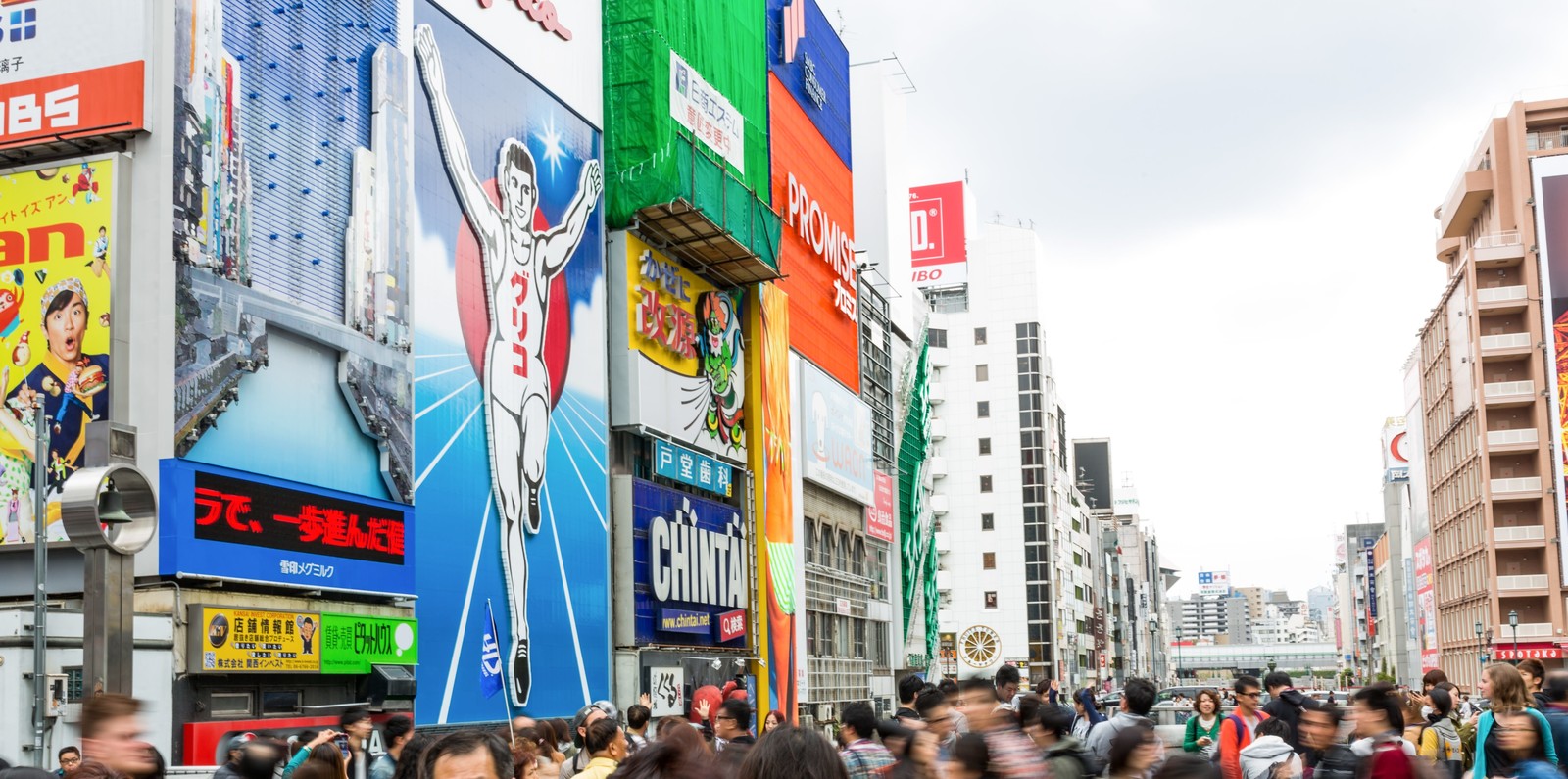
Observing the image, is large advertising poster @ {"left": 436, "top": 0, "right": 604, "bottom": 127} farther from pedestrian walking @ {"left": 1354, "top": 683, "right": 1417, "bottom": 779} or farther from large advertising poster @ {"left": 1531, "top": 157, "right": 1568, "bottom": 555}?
large advertising poster @ {"left": 1531, "top": 157, "right": 1568, "bottom": 555}

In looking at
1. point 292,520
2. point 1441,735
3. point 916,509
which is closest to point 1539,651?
point 916,509

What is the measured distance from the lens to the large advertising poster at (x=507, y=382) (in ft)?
95.3

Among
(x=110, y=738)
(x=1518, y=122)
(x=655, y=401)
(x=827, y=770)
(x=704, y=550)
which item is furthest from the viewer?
(x=1518, y=122)

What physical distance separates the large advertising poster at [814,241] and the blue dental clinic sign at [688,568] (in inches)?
342

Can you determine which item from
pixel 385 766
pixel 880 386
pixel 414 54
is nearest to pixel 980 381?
pixel 880 386

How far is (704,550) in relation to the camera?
41344mm

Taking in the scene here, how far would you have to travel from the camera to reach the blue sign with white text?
3897 centimetres

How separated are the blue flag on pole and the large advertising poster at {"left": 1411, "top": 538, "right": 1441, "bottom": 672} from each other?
84255 mm

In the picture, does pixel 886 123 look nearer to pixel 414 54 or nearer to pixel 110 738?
pixel 414 54

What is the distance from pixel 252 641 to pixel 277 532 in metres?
1.69

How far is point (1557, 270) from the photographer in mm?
76938

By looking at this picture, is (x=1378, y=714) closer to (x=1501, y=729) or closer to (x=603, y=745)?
(x=1501, y=729)

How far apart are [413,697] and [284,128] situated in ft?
31.4

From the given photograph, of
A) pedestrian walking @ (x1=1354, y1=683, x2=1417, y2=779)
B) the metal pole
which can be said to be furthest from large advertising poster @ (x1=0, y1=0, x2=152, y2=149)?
pedestrian walking @ (x1=1354, y1=683, x2=1417, y2=779)
